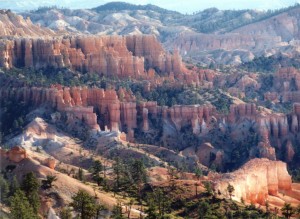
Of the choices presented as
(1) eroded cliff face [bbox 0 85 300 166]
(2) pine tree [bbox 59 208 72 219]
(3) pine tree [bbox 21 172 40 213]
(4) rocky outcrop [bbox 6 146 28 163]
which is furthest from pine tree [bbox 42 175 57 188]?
(1) eroded cliff face [bbox 0 85 300 166]

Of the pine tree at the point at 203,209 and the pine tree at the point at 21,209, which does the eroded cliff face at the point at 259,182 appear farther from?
the pine tree at the point at 21,209

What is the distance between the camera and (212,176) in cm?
8919

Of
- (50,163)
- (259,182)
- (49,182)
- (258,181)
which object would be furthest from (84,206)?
(259,182)

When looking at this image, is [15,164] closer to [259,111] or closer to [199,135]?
[199,135]

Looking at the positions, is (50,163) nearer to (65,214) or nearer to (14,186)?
(14,186)

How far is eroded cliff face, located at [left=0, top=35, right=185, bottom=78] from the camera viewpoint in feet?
417

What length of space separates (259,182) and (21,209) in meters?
33.5

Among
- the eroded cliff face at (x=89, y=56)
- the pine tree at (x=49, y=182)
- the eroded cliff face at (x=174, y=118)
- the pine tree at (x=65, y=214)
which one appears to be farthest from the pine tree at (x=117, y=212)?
the eroded cliff face at (x=89, y=56)

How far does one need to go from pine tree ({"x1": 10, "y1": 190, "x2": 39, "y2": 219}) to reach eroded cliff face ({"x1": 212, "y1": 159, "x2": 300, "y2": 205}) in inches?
894

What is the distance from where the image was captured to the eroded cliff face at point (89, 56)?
12725 centimetres

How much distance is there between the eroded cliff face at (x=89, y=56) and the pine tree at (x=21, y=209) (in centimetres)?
6405

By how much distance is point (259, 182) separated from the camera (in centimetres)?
8556

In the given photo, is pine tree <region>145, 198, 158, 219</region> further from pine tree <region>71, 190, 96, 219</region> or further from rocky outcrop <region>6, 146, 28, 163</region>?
rocky outcrop <region>6, 146, 28, 163</region>

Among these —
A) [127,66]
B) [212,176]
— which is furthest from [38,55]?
[212,176]
